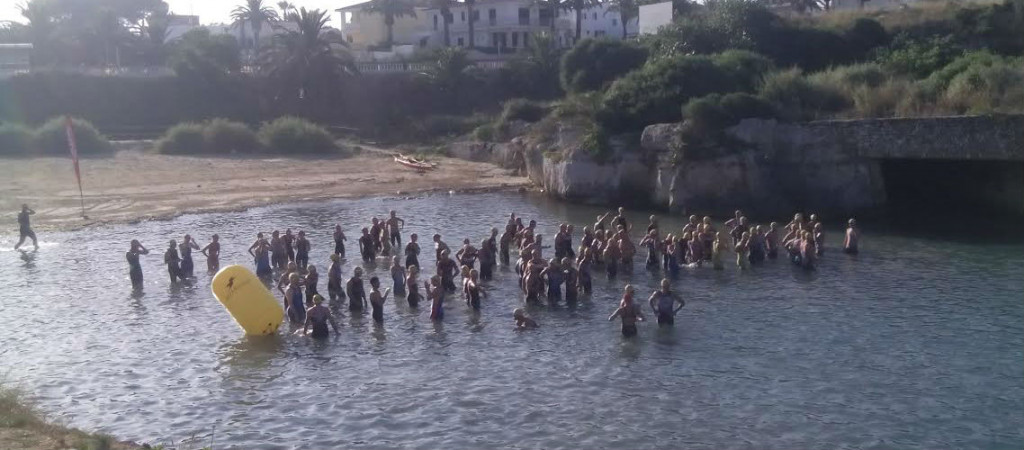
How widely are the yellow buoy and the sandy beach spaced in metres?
15.4

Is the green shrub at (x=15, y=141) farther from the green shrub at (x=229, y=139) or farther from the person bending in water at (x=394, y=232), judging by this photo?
the person bending in water at (x=394, y=232)

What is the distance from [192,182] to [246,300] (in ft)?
74.6

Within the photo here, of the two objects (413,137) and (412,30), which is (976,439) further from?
(412,30)

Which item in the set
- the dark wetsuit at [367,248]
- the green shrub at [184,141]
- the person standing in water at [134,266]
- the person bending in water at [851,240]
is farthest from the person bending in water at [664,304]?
the green shrub at [184,141]

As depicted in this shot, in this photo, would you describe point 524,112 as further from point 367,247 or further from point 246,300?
point 246,300

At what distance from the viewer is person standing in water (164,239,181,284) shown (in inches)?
968

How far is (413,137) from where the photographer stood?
5453cm

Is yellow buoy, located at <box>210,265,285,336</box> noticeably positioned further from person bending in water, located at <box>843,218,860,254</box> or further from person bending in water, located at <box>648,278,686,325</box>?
person bending in water, located at <box>843,218,860,254</box>

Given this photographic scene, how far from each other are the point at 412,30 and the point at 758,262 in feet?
199

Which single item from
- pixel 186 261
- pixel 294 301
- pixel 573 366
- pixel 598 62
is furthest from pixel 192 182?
pixel 573 366

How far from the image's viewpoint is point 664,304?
64.6 ft

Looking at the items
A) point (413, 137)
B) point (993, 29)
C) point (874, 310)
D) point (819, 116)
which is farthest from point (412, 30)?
point (874, 310)

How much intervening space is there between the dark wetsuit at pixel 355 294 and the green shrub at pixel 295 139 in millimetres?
29202

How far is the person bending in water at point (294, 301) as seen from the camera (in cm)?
2036
